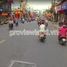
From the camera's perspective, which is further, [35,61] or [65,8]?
[65,8]

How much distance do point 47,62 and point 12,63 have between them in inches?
63.3

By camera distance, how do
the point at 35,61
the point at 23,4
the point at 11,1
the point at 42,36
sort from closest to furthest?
the point at 35,61 < the point at 42,36 < the point at 11,1 < the point at 23,4

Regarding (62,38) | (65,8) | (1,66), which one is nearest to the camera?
(1,66)

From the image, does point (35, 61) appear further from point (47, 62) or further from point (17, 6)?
point (17, 6)

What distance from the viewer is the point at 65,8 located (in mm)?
69000

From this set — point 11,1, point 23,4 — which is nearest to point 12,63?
point 11,1

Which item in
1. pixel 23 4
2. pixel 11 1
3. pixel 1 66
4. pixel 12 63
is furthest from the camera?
pixel 23 4

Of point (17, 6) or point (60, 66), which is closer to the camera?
point (60, 66)

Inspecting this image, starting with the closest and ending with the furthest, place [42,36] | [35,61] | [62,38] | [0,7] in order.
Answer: [35,61], [62,38], [42,36], [0,7]

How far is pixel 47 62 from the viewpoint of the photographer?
14.2 metres

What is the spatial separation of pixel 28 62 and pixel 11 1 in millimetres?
117770

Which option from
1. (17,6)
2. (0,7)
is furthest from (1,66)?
(17,6)

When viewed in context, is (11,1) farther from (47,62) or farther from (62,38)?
(47,62)

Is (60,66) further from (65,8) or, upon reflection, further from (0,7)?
(0,7)
